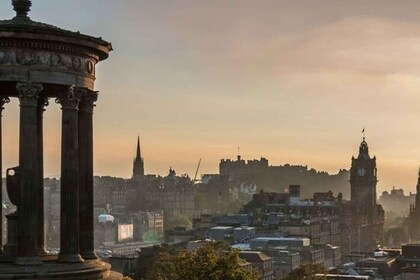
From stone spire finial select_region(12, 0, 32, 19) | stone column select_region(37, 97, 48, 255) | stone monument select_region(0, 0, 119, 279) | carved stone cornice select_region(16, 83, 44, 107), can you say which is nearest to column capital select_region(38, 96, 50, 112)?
stone column select_region(37, 97, 48, 255)

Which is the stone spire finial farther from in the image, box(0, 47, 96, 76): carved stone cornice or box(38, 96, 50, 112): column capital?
box(38, 96, 50, 112): column capital

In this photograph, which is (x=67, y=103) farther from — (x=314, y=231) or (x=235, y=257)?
(x=314, y=231)

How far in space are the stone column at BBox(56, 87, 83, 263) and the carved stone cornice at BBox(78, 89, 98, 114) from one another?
79 centimetres

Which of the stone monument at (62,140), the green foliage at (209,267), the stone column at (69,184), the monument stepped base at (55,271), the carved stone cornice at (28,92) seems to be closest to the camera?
the monument stepped base at (55,271)

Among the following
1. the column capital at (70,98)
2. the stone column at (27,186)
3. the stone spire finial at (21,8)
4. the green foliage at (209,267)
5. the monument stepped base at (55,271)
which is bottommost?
the green foliage at (209,267)

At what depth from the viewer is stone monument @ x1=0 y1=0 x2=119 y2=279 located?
29.6 meters

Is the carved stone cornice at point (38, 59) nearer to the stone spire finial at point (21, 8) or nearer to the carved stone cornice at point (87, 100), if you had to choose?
the carved stone cornice at point (87, 100)

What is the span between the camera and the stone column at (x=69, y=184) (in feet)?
99.8

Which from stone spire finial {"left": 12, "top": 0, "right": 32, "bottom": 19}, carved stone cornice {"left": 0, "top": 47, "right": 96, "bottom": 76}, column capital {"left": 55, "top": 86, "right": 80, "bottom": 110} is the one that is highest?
stone spire finial {"left": 12, "top": 0, "right": 32, "bottom": 19}

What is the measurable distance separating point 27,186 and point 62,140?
7.25ft

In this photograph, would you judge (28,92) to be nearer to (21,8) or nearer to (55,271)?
(21,8)

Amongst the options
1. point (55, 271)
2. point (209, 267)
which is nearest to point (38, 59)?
point (55, 271)

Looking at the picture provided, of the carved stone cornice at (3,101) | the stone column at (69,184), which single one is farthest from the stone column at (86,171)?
the carved stone cornice at (3,101)

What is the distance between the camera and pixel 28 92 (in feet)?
98.5
